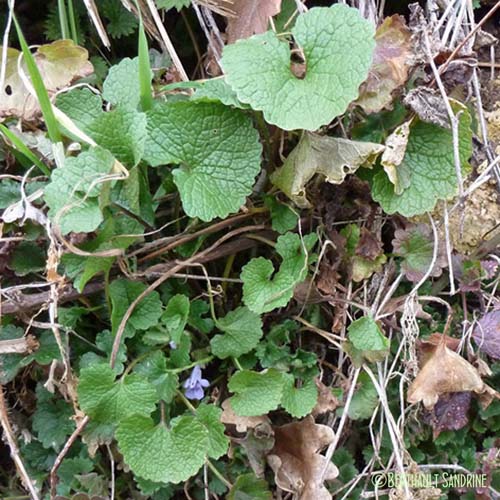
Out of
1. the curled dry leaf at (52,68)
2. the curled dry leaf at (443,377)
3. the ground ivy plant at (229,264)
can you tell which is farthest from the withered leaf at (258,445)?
the curled dry leaf at (52,68)

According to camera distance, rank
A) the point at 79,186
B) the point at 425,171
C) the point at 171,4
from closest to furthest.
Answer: the point at 79,186 < the point at 425,171 < the point at 171,4

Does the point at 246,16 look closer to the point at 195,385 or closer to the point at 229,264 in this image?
the point at 229,264

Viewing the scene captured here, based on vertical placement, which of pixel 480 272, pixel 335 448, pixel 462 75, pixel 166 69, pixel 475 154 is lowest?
pixel 335 448

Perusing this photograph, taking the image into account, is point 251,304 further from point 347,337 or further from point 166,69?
point 166,69

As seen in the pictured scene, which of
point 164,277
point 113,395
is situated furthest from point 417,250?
point 113,395

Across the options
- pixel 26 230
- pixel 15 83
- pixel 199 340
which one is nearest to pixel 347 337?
pixel 199 340
